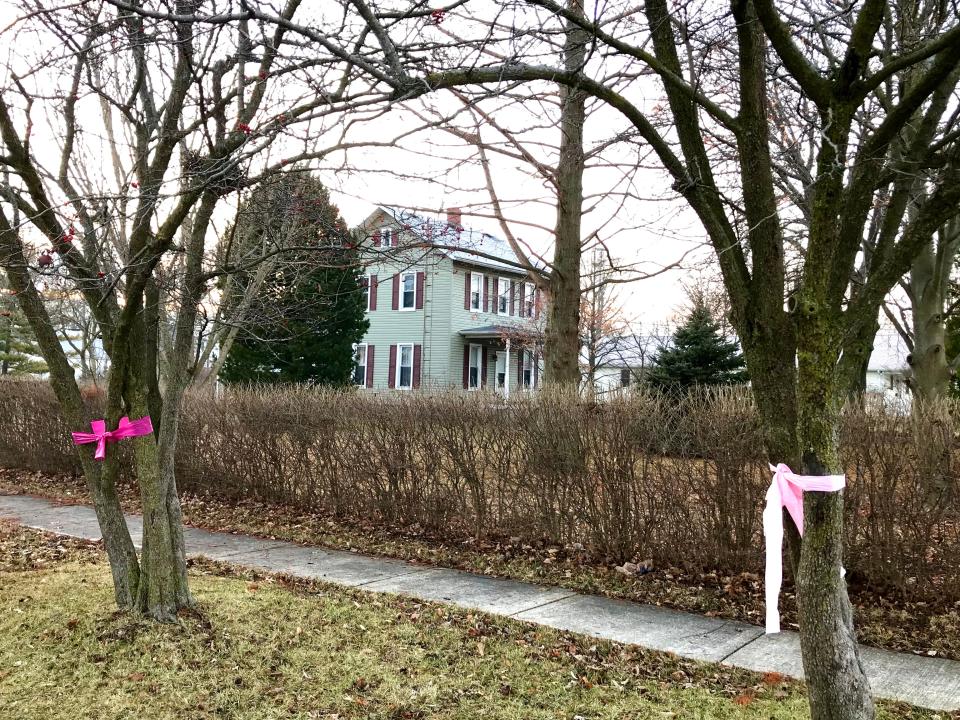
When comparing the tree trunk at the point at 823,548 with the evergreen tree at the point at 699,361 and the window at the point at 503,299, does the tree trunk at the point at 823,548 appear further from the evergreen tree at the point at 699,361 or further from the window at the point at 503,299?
the window at the point at 503,299

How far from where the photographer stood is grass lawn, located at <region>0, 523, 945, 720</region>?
13.3ft

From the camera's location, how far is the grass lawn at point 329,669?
4.05 metres

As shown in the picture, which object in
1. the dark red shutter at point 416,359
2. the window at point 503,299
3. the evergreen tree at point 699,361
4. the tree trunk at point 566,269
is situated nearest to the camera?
the tree trunk at point 566,269

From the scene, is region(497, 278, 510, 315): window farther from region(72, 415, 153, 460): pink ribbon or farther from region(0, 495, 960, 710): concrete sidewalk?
region(72, 415, 153, 460): pink ribbon

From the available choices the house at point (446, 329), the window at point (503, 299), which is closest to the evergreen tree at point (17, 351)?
the house at point (446, 329)

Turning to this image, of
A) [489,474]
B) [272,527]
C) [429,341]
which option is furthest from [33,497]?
[429,341]

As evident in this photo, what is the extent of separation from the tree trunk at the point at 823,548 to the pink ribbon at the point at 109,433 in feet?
12.7

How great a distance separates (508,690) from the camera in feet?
14.2

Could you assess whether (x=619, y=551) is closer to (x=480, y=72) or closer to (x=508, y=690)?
(x=508, y=690)

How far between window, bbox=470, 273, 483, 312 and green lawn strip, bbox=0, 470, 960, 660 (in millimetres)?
19999

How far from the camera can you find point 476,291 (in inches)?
1192

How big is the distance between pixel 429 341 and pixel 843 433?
79.0 ft

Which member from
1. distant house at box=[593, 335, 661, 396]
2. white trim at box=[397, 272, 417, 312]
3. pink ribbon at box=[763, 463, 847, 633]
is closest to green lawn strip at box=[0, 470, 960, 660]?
distant house at box=[593, 335, 661, 396]

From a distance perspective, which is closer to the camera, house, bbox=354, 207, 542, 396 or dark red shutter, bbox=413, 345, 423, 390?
house, bbox=354, 207, 542, 396
